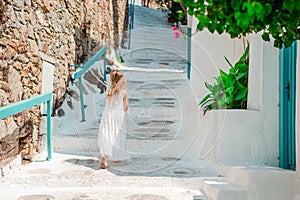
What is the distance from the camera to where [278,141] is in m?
3.06

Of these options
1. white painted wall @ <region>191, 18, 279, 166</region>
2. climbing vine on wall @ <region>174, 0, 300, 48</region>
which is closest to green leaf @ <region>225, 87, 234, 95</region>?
white painted wall @ <region>191, 18, 279, 166</region>

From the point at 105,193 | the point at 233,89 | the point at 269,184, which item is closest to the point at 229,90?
the point at 233,89

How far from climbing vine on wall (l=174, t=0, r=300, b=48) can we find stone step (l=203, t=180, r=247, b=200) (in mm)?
1478

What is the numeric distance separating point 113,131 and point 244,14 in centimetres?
270

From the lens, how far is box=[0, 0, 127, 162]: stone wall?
10.1 ft

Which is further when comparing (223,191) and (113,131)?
(113,131)

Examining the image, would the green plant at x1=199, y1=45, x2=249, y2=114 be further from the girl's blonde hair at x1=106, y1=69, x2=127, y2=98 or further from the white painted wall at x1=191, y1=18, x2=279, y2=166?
the girl's blonde hair at x1=106, y1=69, x2=127, y2=98

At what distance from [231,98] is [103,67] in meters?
3.73

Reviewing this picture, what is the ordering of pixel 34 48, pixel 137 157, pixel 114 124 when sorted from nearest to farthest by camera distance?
pixel 114 124 → pixel 34 48 → pixel 137 157

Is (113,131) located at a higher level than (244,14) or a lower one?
lower

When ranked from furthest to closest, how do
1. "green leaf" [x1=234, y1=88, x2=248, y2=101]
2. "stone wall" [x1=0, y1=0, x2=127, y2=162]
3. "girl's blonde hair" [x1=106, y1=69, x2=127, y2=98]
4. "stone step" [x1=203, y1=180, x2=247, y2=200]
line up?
"girl's blonde hair" [x1=106, y1=69, x2=127, y2=98], "green leaf" [x1=234, y1=88, x2=248, y2=101], "stone wall" [x1=0, y1=0, x2=127, y2=162], "stone step" [x1=203, y1=180, x2=247, y2=200]

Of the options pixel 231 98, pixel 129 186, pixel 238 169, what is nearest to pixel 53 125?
pixel 129 186

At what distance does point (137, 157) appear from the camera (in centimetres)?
391

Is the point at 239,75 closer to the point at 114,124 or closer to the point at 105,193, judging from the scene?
the point at 114,124
